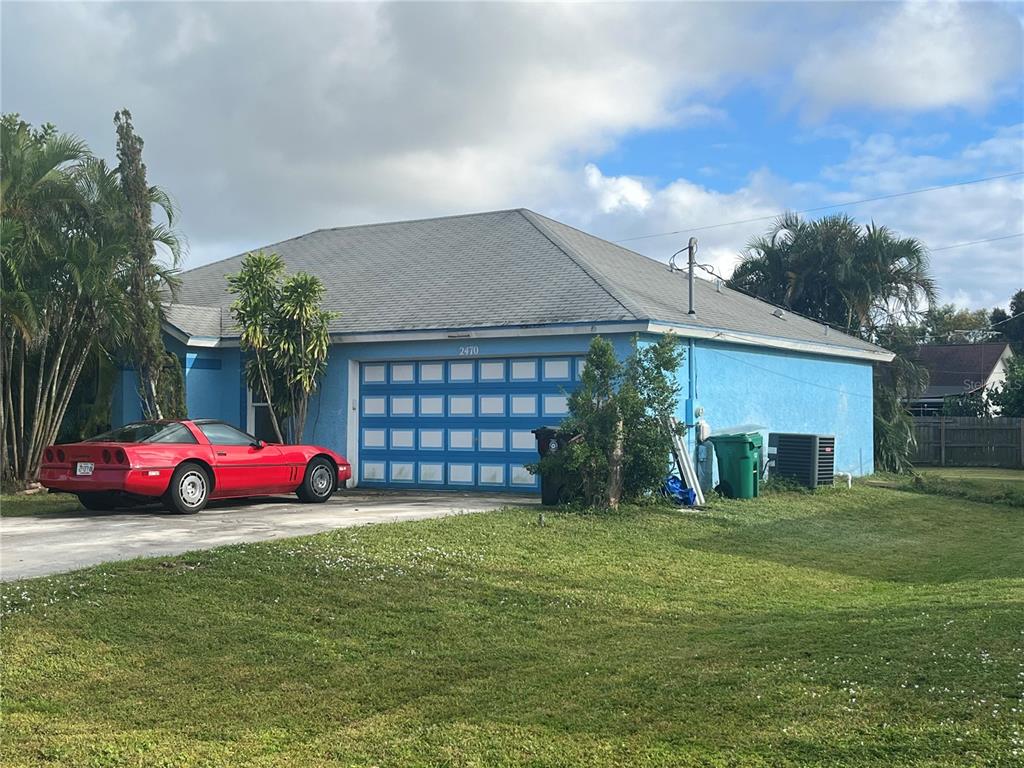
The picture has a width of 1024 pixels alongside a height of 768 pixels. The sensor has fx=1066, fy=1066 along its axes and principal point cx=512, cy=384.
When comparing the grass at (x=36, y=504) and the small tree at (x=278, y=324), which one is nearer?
the grass at (x=36, y=504)

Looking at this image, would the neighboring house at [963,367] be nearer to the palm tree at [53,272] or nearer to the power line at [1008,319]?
the power line at [1008,319]

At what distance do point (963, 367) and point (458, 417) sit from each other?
36.3 meters

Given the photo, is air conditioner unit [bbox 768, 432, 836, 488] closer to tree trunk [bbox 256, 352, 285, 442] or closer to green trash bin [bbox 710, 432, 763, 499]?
green trash bin [bbox 710, 432, 763, 499]

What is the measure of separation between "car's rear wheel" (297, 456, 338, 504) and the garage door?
278cm

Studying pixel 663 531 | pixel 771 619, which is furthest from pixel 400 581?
pixel 663 531

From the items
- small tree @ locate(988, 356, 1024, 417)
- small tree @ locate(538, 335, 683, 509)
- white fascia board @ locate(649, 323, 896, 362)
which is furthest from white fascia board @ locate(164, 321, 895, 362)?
small tree @ locate(988, 356, 1024, 417)

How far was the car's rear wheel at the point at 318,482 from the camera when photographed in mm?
15195

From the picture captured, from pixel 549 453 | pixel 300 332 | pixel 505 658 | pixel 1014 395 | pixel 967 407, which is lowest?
pixel 505 658

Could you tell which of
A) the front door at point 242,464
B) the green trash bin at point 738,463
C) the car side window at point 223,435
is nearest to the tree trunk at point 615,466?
the green trash bin at point 738,463

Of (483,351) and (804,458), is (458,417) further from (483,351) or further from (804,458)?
(804,458)

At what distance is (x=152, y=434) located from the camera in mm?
13430

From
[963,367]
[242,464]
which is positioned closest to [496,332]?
[242,464]

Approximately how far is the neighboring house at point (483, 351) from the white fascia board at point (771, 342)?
0.04 metres

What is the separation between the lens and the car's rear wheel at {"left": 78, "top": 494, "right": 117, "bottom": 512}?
13945 millimetres
